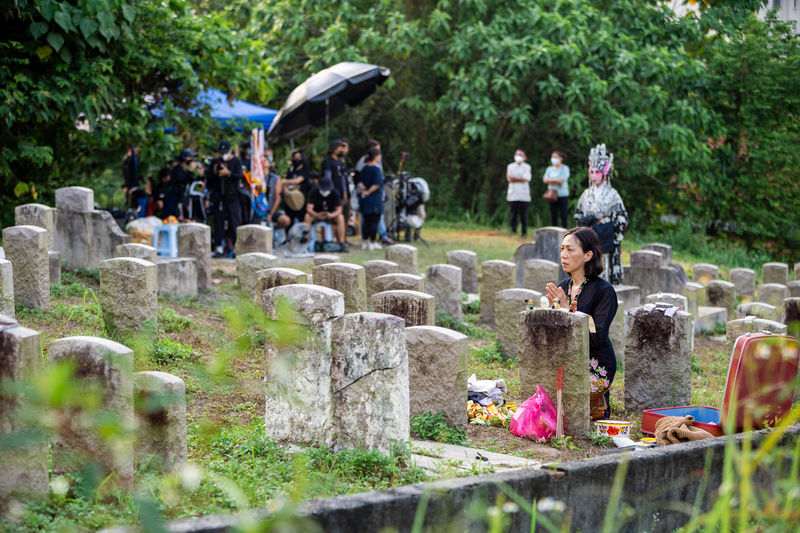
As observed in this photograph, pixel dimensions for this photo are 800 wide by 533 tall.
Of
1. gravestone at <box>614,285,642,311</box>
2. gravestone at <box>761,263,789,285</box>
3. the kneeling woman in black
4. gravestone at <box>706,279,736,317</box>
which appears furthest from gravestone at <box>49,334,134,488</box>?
gravestone at <box>761,263,789,285</box>

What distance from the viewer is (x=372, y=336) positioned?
14.1 ft

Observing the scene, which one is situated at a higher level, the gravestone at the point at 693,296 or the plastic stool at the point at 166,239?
the plastic stool at the point at 166,239

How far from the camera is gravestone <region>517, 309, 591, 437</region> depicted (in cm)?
508

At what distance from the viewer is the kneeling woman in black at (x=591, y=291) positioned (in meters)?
5.43

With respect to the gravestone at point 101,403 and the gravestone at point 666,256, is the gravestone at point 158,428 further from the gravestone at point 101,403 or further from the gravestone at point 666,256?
the gravestone at point 666,256

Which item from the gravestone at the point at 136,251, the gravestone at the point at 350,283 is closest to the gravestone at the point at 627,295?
the gravestone at the point at 350,283

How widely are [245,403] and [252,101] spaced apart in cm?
1568

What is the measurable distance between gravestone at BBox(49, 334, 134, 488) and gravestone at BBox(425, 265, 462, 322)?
5508 mm

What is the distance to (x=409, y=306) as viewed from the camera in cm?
620

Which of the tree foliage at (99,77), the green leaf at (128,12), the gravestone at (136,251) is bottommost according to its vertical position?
the gravestone at (136,251)

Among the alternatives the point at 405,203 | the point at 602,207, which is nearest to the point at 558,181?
the point at 405,203

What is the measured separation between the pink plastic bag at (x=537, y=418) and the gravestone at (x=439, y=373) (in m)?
0.36

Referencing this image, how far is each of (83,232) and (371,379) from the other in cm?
605

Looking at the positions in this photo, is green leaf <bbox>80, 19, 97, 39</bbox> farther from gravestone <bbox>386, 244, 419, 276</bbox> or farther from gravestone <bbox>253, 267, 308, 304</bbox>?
gravestone <bbox>386, 244, 419, 276</bbox>
